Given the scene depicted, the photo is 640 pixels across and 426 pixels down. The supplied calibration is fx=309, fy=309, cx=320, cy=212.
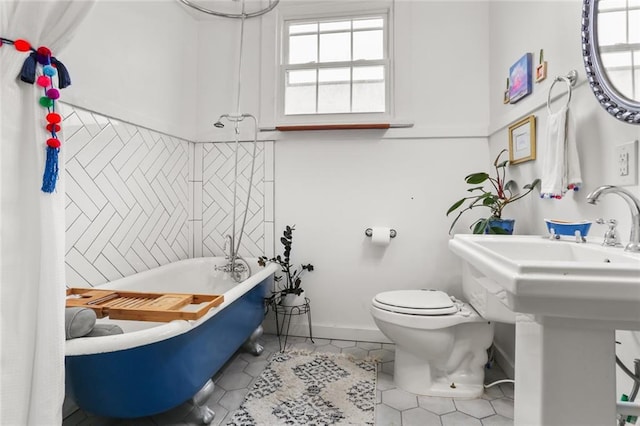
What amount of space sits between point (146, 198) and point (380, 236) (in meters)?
1.58

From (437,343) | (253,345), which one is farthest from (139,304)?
(437,343)

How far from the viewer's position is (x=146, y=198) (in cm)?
201

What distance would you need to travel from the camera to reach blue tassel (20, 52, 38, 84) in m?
0.91

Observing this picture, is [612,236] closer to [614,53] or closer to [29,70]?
[614,53]

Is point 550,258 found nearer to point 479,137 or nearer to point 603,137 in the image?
point 603,137

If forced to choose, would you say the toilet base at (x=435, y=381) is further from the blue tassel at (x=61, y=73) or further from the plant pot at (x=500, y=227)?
the blue tassel at (x=61, y=73)

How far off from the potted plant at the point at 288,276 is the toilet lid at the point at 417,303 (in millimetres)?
654

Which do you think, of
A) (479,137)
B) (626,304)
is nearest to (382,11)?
(479,137)

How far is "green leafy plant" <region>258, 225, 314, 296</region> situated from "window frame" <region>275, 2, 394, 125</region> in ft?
2.85

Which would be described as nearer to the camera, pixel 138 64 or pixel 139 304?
pixel 139 304

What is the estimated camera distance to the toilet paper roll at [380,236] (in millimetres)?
2148

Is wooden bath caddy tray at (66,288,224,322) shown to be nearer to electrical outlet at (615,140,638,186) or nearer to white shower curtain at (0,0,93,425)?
white shower curtain at (0,0,93,425)

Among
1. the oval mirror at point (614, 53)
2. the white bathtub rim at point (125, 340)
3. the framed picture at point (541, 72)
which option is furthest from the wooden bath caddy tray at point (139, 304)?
the framed picture at point (541, 72)

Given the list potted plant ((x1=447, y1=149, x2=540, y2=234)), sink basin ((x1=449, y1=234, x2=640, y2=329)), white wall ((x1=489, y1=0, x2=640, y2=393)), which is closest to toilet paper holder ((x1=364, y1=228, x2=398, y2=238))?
potted plant ((x1=447, y1=149, x2=540, y2=234))
